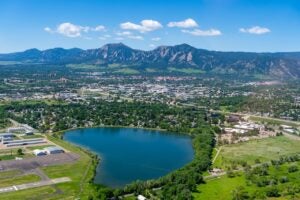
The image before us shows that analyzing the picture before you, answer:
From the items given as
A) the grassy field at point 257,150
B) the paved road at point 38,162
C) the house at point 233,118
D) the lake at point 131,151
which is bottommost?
the lake at point 131,151

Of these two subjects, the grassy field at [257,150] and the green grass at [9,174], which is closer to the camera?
the green grass at [9,174]

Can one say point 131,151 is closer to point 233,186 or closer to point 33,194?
point 233,186

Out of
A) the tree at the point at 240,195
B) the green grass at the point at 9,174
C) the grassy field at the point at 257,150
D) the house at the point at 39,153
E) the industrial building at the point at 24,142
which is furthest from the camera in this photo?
the industrial building at the point at 24,142

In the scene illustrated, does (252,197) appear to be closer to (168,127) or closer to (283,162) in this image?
(283,162)

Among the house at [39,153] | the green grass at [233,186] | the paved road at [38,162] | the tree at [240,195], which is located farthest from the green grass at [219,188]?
the house at [39,153]

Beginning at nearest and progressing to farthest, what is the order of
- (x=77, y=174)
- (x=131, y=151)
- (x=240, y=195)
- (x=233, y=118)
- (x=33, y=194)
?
(x=33, y=194) → (x=240, y=195) → (x=77, y=174) → (x=131, y=151) → (x=233, y=118)

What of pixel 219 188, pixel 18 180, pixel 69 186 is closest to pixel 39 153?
pixel 18 180

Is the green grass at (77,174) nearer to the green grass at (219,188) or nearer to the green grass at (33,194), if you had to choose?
the green grass at (33,194)
